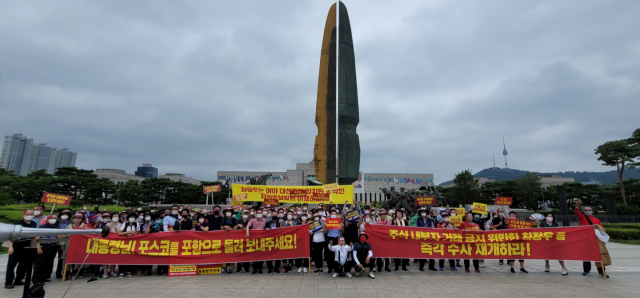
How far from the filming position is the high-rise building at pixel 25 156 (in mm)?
99625

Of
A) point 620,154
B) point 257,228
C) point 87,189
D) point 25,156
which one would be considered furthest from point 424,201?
point 25,156

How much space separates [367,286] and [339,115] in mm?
14418

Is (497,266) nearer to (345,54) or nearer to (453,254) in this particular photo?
(453,254)

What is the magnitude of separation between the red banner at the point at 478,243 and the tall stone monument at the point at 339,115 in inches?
464

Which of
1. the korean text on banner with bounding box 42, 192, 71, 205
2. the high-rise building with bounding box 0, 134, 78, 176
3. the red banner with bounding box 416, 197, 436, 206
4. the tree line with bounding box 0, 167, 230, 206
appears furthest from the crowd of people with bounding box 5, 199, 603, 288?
the high-rise building with bounding box 0, 134, 78, 176

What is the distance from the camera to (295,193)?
45.5 feet

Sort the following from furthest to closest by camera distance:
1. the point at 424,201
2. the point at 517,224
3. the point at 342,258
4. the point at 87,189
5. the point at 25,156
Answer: the point at 25,156 → the point at 87,189 → the point at 424,201 → the point at 517,224 → the point at 342,258

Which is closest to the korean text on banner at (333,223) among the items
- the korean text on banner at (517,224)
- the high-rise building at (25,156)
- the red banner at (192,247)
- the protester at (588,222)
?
the red banner at (192,247)

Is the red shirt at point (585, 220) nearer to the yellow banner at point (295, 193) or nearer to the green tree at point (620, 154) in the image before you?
the yellow banner at point (295, 193)

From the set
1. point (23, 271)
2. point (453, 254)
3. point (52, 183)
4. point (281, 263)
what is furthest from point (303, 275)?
point (52, 183)

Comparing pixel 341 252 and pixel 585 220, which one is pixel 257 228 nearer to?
pixel 341 252

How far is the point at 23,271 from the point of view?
6.39 metres

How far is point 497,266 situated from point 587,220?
2.45m

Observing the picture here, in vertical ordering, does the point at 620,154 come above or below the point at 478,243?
above
